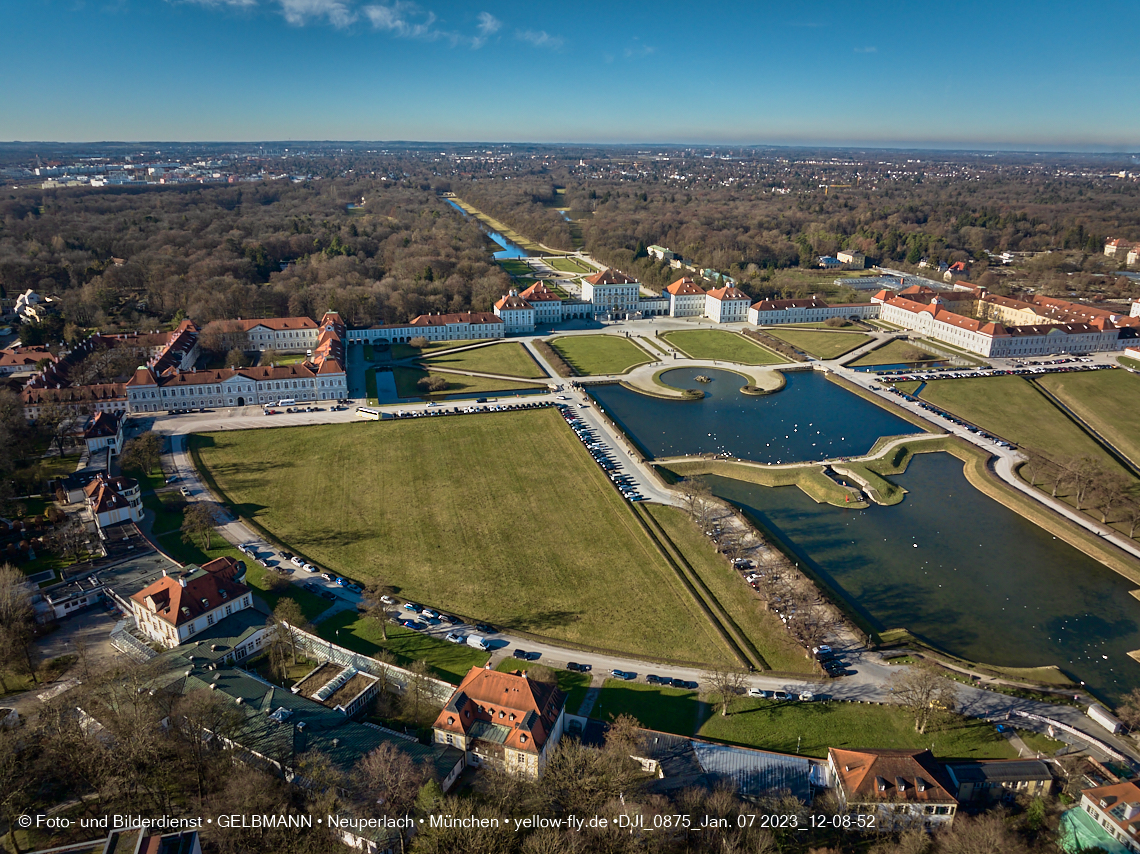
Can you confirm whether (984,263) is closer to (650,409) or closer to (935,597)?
(650,409)

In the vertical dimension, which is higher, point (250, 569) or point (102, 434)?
point (102, 434)

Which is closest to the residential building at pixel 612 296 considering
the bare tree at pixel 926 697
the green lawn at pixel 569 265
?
the green lawn at pixel 569 265

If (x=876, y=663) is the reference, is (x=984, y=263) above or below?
above

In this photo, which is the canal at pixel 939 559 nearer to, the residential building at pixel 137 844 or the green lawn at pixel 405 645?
the green lawn at pixel 405 645

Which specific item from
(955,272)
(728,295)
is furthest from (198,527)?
(955,272)

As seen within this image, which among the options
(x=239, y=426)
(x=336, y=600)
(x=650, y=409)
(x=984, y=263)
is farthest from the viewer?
(x=984, y=263)

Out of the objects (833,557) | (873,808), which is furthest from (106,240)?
(873,808)

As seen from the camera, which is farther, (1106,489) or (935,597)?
(1106,489)

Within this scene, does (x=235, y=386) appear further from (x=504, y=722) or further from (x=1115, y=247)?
(x=1115, y=247)
